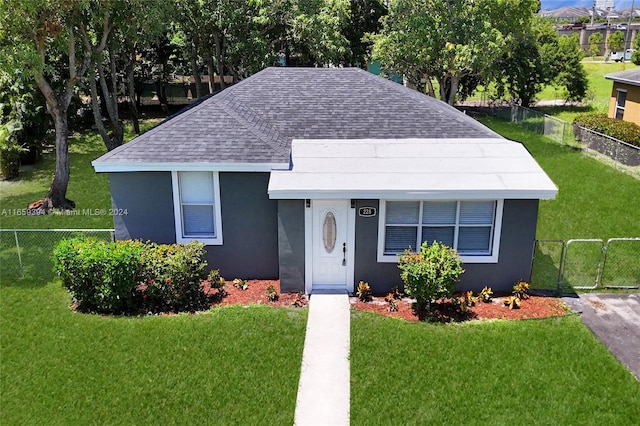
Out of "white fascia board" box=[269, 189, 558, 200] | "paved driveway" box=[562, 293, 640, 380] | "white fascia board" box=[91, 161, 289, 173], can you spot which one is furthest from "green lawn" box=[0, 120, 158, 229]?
"paved driveway" box=[562, 293, 640, 380]

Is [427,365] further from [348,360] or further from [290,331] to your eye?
[290,331]

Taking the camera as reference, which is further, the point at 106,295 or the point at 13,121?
the point at 13,121

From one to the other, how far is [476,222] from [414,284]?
2201 millimetres

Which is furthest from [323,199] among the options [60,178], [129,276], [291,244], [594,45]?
[594,45]

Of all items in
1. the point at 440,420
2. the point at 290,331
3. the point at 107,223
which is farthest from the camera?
the point at 107,223

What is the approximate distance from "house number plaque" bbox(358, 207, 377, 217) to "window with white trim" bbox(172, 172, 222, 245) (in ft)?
10.4

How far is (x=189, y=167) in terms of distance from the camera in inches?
464

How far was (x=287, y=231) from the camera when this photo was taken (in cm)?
1164

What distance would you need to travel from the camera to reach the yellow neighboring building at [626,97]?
24.7 m

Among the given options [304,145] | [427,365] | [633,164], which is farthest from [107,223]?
[633,164]

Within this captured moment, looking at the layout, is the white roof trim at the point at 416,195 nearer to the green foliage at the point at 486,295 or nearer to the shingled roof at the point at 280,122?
the shingled roof at the point at 280,122

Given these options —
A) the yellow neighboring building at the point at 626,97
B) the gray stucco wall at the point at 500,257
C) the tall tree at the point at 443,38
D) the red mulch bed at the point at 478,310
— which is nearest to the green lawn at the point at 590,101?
the yellow neighboring building at the point at 626,97

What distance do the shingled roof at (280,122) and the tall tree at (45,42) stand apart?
471 centimetres

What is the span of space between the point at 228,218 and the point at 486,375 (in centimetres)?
634
